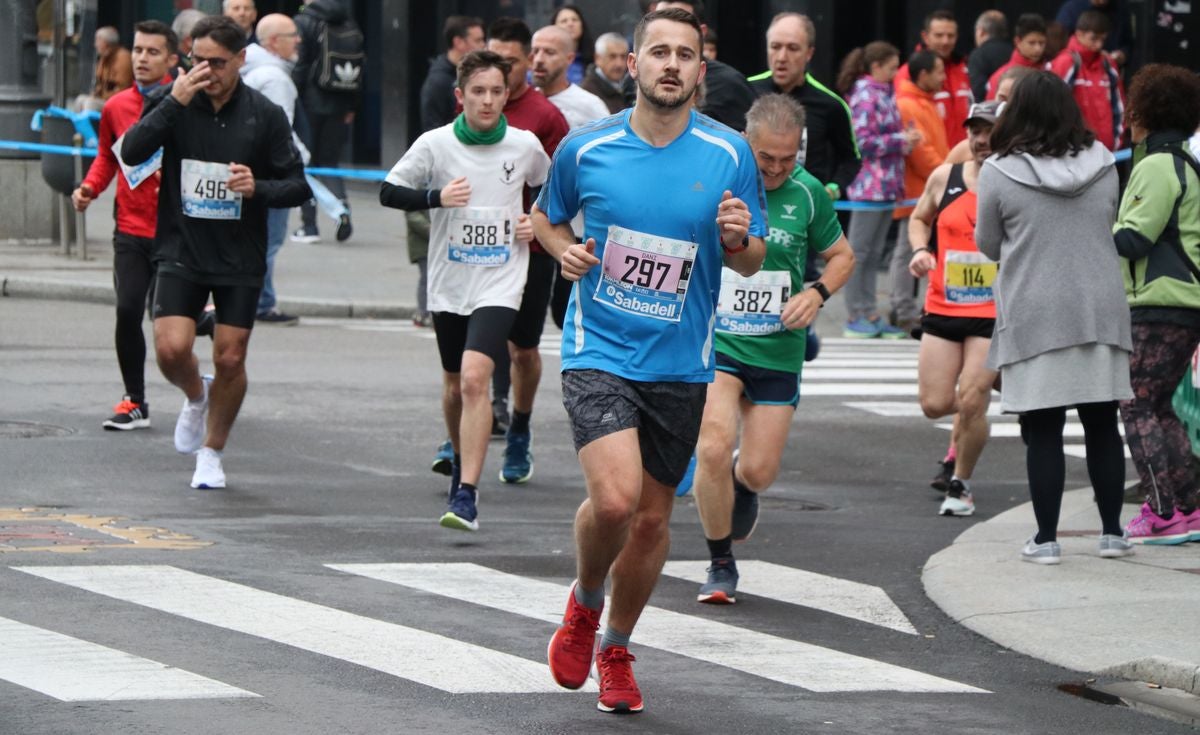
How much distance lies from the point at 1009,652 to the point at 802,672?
2.85 feet

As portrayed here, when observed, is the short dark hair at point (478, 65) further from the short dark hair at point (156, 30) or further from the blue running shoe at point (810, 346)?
the short dark hair at point (156, 30)

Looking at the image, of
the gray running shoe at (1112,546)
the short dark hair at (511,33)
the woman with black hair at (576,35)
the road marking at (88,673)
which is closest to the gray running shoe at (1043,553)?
the gray running shoe at (1112,546)

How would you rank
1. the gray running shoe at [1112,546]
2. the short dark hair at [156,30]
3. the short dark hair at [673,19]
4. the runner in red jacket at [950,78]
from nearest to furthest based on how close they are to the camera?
the short dark hair at [673,19]
the gray running shoe at [1112,546]
the short dark hair at [156,30]
the runner in red jacket at [950,78]

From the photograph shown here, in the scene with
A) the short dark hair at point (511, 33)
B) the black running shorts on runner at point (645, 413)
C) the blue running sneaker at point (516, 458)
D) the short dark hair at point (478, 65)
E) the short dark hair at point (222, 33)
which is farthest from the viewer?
the short dark hair at point (511, 33)

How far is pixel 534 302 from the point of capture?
11.1 metres

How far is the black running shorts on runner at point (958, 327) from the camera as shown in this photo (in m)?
10.1

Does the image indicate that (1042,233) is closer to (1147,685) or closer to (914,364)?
(1147,685)

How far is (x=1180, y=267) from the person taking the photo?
9.13 metres

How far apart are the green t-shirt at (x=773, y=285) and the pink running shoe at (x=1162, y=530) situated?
73.2 inches

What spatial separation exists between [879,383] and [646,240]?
8.83 m

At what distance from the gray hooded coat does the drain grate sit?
5.28 metres

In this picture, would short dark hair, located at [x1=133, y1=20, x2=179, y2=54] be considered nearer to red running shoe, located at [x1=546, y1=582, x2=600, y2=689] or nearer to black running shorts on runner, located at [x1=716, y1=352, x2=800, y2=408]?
black running shorts on runner, located at [x1=716, y1=352, x2=800, y2=408]

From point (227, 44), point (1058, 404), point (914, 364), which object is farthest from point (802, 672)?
point (914, 364)

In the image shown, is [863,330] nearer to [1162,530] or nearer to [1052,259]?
[1162,530]
